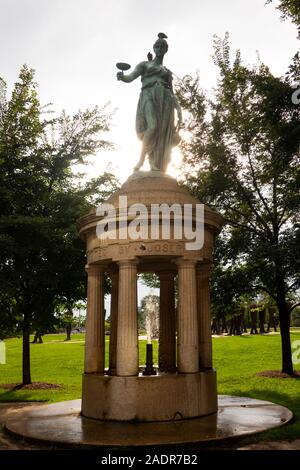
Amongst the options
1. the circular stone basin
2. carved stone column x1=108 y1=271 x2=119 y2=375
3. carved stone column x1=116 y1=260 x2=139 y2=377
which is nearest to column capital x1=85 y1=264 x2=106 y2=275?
carved stone column x1=116 y1=260 x2=139 y2=377

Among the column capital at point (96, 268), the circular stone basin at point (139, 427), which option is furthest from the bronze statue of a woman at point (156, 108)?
the circular stone basin at point (139, 427)

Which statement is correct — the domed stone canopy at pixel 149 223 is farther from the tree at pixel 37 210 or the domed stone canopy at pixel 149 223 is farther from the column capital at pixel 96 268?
the tree at pixel 37 210

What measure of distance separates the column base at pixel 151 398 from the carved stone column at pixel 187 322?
11.7 inches

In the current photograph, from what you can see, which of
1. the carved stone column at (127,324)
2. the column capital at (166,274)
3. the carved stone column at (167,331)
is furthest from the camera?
the column capital at (166,274)

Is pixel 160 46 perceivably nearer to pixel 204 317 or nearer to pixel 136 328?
pixel 204 317

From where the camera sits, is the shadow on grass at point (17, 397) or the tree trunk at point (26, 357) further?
the tree trunk at point (26, 357)

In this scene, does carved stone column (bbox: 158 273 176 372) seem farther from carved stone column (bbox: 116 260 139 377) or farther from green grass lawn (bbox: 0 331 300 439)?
carved stone column (bbox: 116 260 139 377)

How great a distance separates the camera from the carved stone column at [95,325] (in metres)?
11.7

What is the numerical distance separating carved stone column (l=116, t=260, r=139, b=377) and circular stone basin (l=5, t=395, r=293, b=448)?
1.22 m

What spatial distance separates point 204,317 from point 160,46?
7607mm

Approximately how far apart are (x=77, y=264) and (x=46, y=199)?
3100 mm

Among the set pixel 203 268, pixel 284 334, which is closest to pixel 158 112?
pixel 203 268

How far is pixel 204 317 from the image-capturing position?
1198cm
